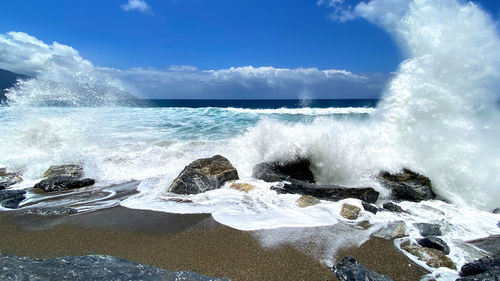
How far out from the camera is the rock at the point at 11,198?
4.73 metres

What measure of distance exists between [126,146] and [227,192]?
5845 millimetres

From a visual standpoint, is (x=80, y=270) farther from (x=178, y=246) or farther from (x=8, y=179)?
(x=8, y=179)

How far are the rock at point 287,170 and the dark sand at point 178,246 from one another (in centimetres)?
212

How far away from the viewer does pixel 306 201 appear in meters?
4.73

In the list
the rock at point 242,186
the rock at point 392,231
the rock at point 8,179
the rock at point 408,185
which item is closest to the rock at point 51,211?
the rock at point 8,179

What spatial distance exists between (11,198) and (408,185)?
7.20m

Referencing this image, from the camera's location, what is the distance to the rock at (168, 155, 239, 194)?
17.5 feet

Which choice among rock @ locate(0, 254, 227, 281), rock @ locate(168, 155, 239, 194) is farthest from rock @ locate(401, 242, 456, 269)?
rock @ locate(168, 155, 239, 194)

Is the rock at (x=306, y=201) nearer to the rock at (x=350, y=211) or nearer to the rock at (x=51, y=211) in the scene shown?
the rock at (x=350, y=211)

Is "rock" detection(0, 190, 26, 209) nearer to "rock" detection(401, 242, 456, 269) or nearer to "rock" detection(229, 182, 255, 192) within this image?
"rock" detection(229, 182, 255, 192)

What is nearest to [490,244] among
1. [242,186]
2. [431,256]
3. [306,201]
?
[431,256]

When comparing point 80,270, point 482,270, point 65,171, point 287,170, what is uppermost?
point 80,270

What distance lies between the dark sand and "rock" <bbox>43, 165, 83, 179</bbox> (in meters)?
2.27

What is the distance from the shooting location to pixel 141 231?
150 inches
